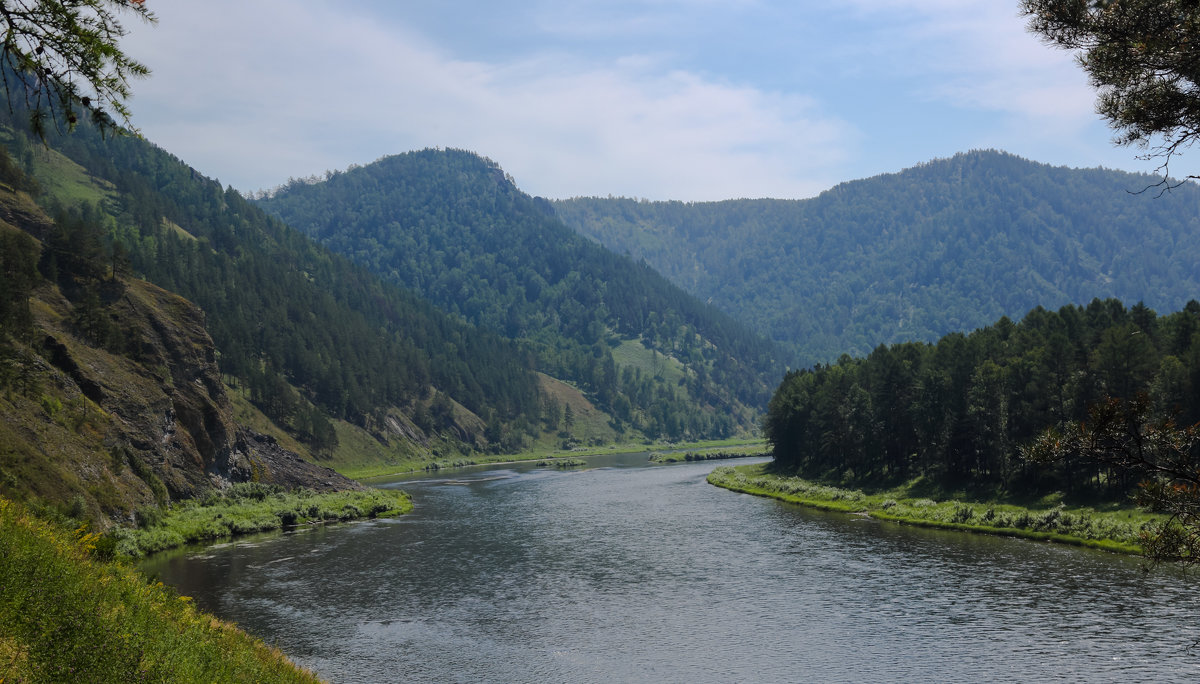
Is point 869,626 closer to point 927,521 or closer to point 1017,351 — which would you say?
point 927,521

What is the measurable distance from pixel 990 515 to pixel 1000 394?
67.6 feet

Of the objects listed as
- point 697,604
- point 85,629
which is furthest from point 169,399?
point 85,629

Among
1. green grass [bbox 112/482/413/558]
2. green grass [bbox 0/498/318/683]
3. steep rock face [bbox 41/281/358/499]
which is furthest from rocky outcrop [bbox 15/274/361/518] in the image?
green grass [bbox 0/498/318/683]

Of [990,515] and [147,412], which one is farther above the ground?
[147,412]

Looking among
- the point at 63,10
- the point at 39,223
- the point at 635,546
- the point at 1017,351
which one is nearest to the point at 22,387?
the point at 39,223

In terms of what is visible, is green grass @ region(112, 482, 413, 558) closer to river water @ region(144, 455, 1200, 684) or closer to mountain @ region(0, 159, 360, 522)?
mountain @ region(0, 159, 360, 522)

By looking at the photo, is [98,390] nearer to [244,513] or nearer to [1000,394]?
[244,513]

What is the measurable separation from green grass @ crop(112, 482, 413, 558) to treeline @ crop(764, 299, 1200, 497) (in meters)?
73.6

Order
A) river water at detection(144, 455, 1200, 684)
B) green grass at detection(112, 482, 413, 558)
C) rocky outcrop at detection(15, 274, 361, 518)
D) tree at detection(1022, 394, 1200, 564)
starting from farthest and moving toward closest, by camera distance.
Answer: rocky outcrop at detection(15, 274, 361, 518) < green grass at detection(112, 482, 413, 558) < river water at detection(144, 455, 1200, 684) < tree at detection(1022, 394, 1200, 564)

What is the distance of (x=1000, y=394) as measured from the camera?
328 ft

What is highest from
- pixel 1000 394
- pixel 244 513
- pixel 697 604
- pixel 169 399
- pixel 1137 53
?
pixel 1137 53

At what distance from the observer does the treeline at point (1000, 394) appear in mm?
89312

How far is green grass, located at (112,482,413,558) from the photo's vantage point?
73.0 metres

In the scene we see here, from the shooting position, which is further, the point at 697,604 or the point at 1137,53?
the point at 697,604
